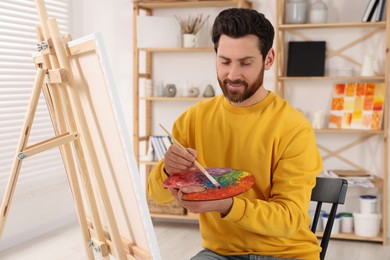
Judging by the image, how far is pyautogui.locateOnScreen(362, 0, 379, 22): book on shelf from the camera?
13.2 feet

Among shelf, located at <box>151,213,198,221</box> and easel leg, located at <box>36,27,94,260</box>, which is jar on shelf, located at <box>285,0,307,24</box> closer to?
shelf, located at <box>151,213,198,221</box>

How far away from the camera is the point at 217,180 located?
161 cm

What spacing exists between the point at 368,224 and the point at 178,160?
2855mm

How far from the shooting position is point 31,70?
4246mm

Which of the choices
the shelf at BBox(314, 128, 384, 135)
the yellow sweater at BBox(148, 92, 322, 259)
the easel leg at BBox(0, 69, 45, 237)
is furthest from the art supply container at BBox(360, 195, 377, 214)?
the easel leg at BBox(0, 69, 45, 237)

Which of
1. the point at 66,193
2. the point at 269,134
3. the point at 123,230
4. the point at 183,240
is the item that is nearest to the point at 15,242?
the point at 66,193

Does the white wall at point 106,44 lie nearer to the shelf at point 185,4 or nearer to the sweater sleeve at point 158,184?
the shelf at point 185,4

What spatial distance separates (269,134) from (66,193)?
3216mm

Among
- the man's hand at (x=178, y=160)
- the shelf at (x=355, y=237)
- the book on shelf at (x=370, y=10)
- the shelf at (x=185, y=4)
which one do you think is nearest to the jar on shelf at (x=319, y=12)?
the book on shelf at (x=370, y=10)

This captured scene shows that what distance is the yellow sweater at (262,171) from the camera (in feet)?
5.43

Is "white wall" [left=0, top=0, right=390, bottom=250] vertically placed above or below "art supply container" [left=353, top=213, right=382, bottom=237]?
above

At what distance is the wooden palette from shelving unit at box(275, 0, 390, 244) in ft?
8.74

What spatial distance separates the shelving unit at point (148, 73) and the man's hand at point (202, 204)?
2.85m

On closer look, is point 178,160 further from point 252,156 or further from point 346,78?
point 346,78
